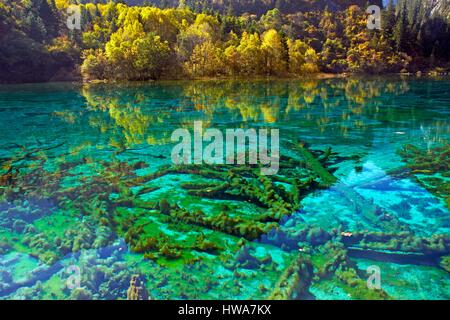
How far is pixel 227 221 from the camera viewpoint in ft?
23.1

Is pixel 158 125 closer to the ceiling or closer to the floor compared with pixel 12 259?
closer to the ceiling

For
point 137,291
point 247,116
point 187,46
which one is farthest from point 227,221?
point 187,46

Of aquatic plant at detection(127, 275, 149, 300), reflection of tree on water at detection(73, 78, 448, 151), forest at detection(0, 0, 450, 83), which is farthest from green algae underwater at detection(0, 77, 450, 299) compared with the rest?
forest at detection(0, 0, 450, 83)

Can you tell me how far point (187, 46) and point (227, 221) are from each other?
195ft

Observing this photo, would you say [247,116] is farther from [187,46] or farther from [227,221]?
[187,46]

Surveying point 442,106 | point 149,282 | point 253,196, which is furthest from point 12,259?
point 442,106

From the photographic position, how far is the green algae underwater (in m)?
5.29

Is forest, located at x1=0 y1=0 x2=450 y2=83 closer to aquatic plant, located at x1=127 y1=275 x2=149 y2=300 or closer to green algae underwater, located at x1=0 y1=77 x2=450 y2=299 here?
green algae underwater, located at x1=0 y1=77 x2=450 y2=299

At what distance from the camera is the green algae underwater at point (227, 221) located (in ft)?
17.4

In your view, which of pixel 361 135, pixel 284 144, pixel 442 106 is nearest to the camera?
pixel 284 144

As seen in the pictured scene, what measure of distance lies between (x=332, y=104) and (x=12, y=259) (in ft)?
78.5

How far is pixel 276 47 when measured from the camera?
2515 inches

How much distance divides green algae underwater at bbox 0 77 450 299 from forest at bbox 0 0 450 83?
159 feet

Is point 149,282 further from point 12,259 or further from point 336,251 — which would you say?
point 336,251
